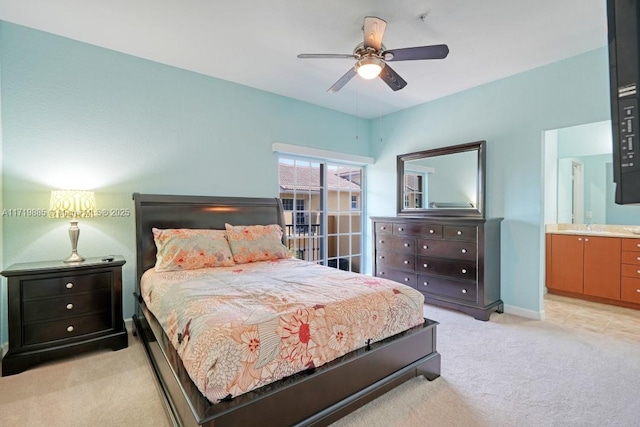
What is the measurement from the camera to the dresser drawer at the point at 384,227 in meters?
4.43

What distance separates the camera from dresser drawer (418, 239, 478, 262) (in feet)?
11.6

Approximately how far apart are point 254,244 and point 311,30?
2166mm

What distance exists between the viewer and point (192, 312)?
5.62 feet

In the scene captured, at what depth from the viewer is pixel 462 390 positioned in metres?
2.12

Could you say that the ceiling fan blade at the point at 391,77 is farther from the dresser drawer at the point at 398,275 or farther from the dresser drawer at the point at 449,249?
the dresser drawer at the point at 398,275

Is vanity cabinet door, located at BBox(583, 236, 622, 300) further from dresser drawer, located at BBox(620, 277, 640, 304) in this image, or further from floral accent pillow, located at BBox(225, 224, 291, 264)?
floral accent pillow, located at BBox(225, 224, 291, 264)

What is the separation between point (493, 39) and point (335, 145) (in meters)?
2.58

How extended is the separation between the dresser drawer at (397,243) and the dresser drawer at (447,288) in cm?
40

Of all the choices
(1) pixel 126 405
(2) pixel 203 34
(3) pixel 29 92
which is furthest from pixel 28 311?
(2) pixel 203 34

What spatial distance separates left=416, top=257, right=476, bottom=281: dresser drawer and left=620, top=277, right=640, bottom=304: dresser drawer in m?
2.01

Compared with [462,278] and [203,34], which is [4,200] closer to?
[203,34]

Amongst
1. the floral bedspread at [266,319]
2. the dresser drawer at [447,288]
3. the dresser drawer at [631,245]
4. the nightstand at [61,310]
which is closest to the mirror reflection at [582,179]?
the dresser drawer at [631,245]

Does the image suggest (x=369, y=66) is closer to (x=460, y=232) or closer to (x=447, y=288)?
(x=460, y=232)

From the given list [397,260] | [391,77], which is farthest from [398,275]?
[391,77]
